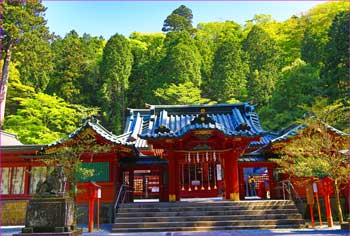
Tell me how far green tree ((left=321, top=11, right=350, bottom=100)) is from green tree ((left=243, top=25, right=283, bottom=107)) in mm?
6711

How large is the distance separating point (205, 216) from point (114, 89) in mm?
25439

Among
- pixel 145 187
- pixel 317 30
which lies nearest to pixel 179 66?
pixel 145 187

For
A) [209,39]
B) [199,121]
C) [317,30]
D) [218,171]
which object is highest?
[209,39]

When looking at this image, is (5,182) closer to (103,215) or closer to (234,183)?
(103,215)

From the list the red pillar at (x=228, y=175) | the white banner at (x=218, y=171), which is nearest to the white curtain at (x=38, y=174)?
the red pillar at (x=228, y=175)

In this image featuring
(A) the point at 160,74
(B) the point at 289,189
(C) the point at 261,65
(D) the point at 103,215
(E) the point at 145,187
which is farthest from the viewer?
(C) the point at 261,65

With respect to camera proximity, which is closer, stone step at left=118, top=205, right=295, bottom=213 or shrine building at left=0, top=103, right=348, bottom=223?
stone step at left=118, top=205, right=295, bottom=213

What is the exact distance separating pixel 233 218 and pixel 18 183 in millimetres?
10713

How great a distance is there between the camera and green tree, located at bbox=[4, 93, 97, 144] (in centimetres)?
2447

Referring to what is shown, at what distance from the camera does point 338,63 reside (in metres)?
28.3

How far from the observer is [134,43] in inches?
1863

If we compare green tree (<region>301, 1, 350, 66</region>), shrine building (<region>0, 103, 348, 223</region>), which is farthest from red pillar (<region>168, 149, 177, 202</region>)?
green tree (<region>301, 1, 350, 66</region>)

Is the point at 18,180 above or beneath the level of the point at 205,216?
above

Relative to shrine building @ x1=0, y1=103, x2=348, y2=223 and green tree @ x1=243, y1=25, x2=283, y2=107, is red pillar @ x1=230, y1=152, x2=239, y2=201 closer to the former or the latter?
shrine building @ x1=0, y1=103, x2=348, y2=223
